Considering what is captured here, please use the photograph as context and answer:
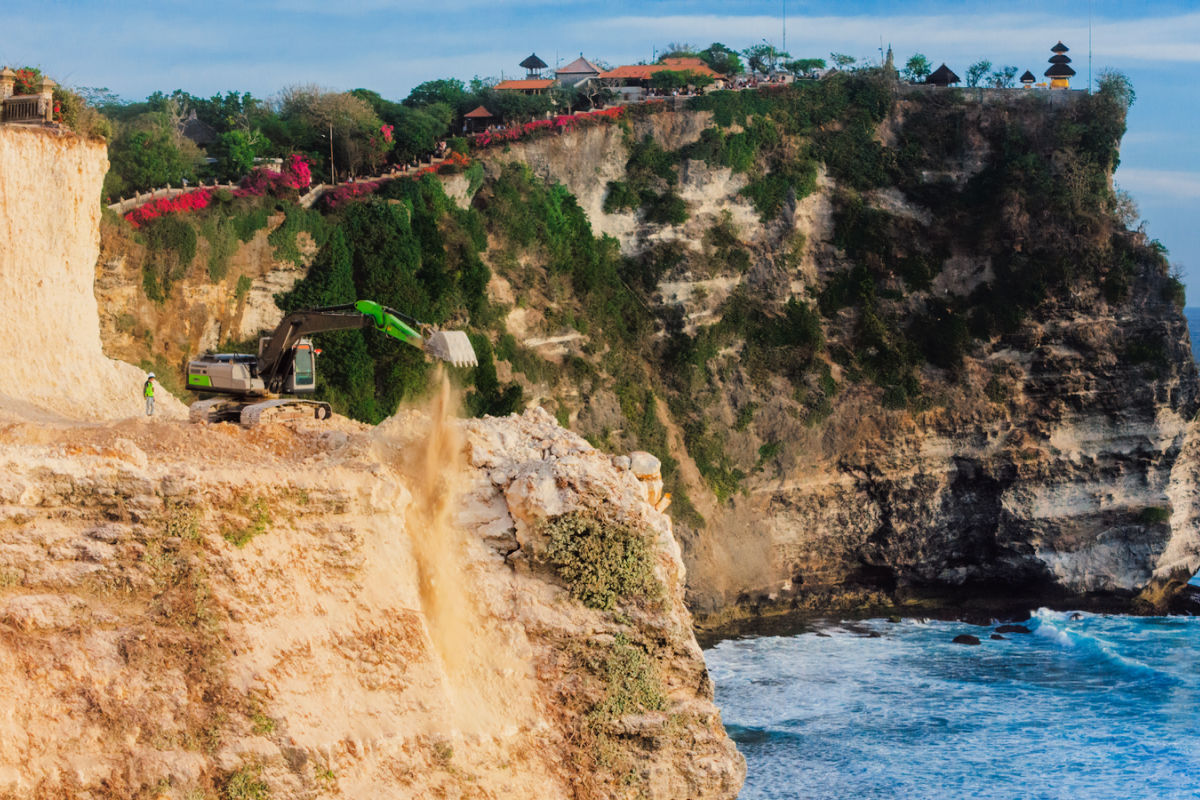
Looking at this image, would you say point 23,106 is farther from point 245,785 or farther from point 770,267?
point 770,267

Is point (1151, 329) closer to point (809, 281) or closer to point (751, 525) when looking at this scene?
point (809, 281)

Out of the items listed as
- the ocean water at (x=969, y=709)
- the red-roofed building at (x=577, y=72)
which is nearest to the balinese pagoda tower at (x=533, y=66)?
the red-roofed building at (x=577, y=72)

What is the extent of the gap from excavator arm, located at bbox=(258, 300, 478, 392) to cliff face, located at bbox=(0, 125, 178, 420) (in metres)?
3.93

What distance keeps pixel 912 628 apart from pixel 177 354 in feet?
105

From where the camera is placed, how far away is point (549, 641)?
1602 centimetres

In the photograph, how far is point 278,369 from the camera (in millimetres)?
23656

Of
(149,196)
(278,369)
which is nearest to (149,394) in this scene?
(278,369)

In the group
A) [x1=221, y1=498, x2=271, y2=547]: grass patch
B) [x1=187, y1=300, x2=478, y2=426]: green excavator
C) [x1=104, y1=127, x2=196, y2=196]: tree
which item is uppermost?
[x1=104, y1=127, x2=196, y2=196]: tree

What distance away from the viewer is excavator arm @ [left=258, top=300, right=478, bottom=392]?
20406 mm

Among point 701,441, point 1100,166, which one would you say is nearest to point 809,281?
point 701,441

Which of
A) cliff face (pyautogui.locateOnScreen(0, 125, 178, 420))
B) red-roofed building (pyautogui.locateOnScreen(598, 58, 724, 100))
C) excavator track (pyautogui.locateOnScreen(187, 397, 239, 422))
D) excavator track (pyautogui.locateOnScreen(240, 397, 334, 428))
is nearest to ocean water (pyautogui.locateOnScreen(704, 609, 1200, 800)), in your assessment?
excavator track (pyautogui.locateOnScreen(240, 397, 334, 428))

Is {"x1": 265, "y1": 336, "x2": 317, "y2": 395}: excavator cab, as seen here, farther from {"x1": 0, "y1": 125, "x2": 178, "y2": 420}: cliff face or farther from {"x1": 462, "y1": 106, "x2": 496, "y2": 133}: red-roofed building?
{"x1": 462, "y1": 106, "x2": 496, "y2": 133}: red-roofed building

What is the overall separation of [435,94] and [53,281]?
4885cm

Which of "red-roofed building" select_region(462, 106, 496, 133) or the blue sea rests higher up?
"red-roofed building" select_region(462, 106, 496, 133)
